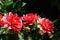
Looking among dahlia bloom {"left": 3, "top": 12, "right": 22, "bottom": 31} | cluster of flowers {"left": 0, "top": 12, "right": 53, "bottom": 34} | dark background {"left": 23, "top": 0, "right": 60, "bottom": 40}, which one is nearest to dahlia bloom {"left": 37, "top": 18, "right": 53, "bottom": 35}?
cluster of flowers {"left": 0, "top": 12, "right": 53, "bottom": 34}

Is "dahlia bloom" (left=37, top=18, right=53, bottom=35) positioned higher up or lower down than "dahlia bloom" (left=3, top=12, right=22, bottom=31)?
lower down

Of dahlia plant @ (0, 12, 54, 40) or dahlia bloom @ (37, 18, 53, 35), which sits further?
dahlia bloom @ (37, 18, 53, 35)

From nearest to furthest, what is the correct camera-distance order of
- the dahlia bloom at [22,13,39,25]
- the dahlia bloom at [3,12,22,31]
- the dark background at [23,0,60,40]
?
1. the dahlia bloom at [3,12,22,31]
2. the dahlia bloom at [22,13,39,25]
3. the dark background at [23,0,60,40]

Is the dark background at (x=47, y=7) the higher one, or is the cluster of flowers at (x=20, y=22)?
the cluster of flowers at (x=20, y=22)

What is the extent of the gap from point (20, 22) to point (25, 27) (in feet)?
0.23

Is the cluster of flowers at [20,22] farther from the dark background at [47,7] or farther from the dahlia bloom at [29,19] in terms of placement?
the dark background at [47,7]

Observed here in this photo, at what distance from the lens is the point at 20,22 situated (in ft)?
7.02

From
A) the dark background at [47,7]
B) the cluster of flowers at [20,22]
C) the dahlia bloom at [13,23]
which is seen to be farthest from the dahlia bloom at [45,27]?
the dark background at [47,7]

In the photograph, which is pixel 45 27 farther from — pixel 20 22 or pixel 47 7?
pixel 47 7

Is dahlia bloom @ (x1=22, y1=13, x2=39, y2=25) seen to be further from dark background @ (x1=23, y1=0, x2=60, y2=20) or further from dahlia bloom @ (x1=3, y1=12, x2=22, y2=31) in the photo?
dark background @ (x1=23, y1=0, x2=60, y2=20)

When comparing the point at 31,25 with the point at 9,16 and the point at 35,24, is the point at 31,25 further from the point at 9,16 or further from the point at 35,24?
the point at 9,16

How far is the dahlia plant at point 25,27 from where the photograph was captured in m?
2.09

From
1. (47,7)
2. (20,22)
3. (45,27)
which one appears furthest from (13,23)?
(47,7)

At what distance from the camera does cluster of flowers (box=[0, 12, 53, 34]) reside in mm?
2088
